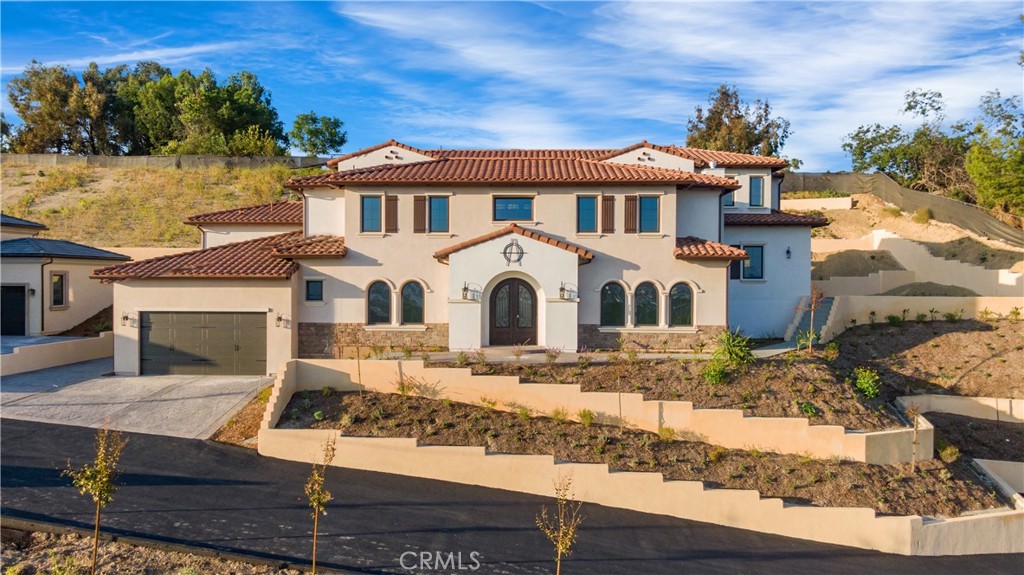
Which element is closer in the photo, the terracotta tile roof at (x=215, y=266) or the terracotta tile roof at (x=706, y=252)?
the terracotta tile roof at (x=215, y=266)

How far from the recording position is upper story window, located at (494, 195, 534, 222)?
70.0 ft

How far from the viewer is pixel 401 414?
16141mm

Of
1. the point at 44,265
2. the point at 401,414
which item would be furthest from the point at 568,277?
the point at 44,265

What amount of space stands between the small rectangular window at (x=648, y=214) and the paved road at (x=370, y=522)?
1056 cm

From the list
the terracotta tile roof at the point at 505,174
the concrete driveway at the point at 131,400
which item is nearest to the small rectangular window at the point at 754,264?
the terracotta tile roof at the point at 505,174

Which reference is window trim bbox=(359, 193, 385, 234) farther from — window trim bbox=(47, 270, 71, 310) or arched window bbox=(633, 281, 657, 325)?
window trim bbox=(47, 270, 71, 310)

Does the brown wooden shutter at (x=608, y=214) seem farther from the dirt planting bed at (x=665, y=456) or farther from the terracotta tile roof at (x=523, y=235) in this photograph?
the dirt planting bed at (x=665, y=456)

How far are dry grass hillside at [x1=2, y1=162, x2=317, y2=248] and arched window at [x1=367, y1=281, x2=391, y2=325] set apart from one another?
72.2 feet

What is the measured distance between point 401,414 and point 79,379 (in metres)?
11.6

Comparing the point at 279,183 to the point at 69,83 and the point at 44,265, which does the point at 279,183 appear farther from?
the point at 69,83

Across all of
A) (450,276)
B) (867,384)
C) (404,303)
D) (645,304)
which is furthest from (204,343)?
(867,384)

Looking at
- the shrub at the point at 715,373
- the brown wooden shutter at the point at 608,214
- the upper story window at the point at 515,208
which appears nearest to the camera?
the shrub at the point at 715,373

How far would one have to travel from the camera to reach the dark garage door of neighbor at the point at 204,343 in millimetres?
20266

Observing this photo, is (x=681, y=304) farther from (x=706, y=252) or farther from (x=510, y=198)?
(x=510, y=198)
